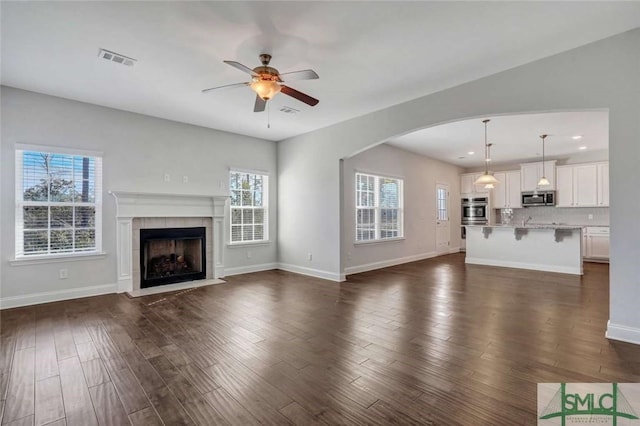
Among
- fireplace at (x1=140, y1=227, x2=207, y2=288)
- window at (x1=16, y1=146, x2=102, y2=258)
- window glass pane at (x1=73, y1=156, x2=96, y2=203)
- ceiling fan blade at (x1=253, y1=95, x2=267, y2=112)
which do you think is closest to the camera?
ceiling fan blade at (x1=253, y1=95, x2=267, y2=112)

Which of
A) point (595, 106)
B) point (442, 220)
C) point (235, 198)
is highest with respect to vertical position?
point (595, 106)

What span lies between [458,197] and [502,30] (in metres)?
8.11

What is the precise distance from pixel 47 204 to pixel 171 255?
202cm

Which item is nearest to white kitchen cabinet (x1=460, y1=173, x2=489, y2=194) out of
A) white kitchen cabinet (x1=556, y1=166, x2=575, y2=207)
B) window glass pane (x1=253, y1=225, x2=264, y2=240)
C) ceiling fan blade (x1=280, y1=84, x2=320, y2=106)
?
white kitchen cabinet (x1=556, y1=166, x2=575, y2=207)

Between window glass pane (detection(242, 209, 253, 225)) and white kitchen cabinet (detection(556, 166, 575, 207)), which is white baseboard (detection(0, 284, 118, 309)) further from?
white kitchen cabinet (detection(556, 166, 575, 207))

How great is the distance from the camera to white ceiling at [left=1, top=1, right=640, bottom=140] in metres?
2.55

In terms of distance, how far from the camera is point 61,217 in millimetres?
4461

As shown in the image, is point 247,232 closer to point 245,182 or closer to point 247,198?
point 247,198

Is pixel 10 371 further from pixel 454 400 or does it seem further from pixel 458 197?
pixel 458 197

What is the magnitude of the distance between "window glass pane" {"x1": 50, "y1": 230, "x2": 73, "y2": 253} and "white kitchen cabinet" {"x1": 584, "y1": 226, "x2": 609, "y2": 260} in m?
11.6

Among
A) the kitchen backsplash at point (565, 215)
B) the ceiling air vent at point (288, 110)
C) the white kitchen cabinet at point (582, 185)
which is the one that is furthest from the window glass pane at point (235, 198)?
the white kitchen cabinet at point (582, 185)

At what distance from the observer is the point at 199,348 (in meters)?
2.85

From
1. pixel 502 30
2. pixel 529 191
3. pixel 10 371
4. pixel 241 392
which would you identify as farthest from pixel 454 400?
pixel 529 191

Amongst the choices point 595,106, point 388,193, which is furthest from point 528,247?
point 595,106
